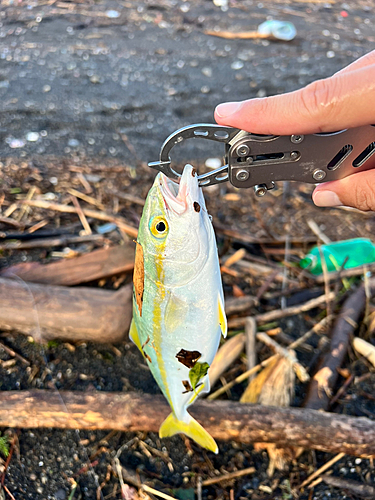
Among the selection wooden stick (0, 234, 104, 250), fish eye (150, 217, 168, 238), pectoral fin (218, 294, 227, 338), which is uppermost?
fish eye (150, 217, 168, 238)

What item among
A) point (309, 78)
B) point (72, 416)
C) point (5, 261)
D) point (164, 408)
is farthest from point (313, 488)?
point (309, 78)

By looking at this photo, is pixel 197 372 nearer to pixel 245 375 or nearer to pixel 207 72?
pixel 245 375

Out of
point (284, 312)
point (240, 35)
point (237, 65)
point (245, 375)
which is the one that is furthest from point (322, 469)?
point (240, 35)

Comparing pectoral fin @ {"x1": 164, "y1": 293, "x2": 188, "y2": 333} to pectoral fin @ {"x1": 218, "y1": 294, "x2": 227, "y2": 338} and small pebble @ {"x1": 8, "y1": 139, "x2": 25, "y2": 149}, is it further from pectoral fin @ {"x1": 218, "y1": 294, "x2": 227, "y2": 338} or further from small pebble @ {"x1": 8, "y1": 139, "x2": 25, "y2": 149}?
small pebble @ {"x1": 8, "y1": 139, "x2": 25, "y2": 149}

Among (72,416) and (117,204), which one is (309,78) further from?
(72,416)

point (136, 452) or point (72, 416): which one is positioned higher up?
point (72, 416)

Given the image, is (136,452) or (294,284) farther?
(294,284)

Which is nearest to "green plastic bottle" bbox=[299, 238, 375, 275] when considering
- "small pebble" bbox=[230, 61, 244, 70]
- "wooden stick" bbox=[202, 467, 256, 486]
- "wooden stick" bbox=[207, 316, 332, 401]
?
Result: "wooden stick" bbox=[207, 316, 332, 401]
